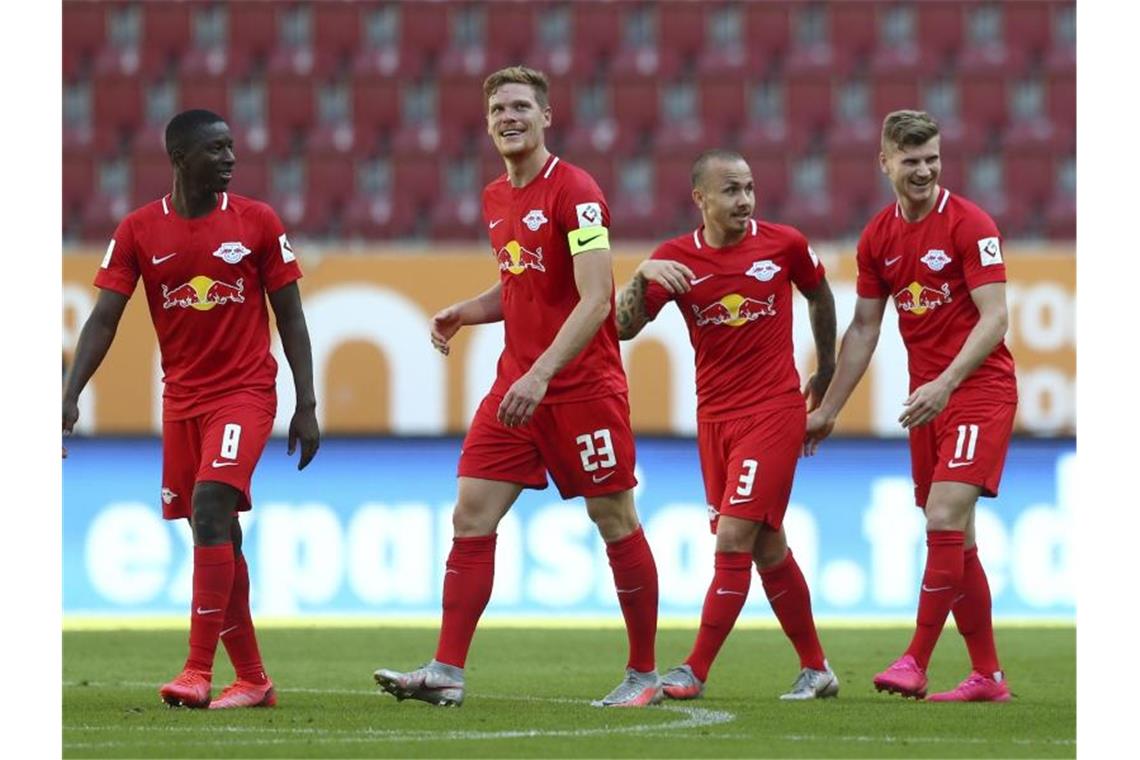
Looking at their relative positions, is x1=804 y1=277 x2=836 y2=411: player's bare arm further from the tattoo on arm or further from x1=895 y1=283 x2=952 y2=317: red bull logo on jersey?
the tattoo on arm

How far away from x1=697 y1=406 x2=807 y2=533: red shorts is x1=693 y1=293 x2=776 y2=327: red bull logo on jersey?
0.32 metres

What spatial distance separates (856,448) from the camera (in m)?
11.4

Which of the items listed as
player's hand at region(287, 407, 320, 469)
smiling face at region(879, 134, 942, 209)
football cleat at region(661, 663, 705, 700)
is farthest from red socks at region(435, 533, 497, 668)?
smiling face at region(879, 134, 942, 209)

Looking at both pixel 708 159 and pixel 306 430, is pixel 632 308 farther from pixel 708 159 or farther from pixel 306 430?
pixel 306 430

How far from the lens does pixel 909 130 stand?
22.5 feet

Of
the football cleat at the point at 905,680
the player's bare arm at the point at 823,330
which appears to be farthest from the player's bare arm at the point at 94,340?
the football cleat at the point at 905,680

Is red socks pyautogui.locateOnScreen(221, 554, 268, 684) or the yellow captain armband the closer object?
the yellow captain armband

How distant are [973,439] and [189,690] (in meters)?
2.69

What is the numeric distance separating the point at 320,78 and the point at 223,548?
33.3 ft

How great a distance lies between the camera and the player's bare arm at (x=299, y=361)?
6.42 meters

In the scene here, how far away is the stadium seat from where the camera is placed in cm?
1600

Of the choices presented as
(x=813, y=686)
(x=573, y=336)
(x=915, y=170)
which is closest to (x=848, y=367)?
(x=915, y=170)

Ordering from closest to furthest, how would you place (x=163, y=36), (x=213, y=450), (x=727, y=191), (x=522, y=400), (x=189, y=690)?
(x=522, y=400) → (x=189, y=690) → (x=213, y=450) → (x=727, y=191) → (x=163, y=36)

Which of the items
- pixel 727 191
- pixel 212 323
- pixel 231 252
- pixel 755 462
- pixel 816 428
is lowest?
pixel 755 462
